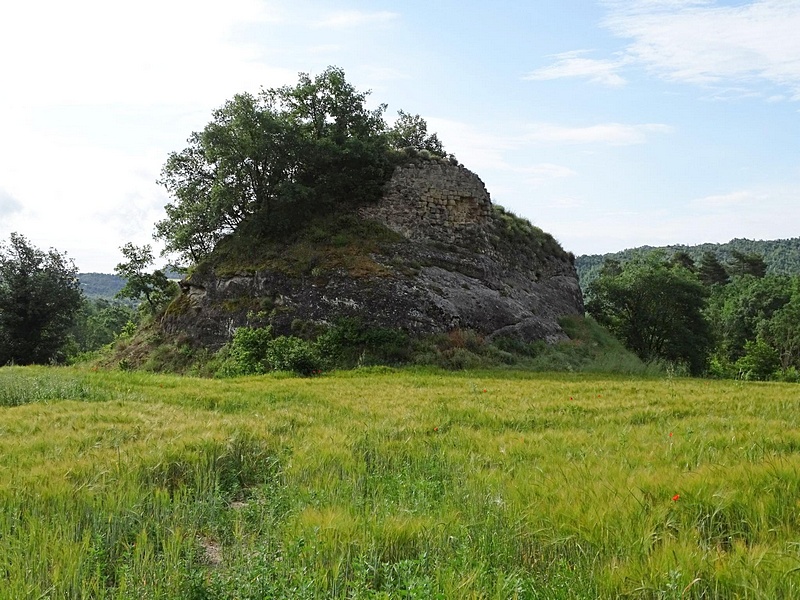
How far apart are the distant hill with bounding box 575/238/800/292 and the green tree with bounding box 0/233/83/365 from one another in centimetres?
11170

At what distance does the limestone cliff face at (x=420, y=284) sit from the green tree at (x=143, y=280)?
6337 millimetres

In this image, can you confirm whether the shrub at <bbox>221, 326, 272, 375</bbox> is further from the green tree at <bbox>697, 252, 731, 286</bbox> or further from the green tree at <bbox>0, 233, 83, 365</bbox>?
the green tree at <bbox>697, 252, 731, 286</bbox>

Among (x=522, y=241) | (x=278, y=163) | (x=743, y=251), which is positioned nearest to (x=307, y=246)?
(x=278, y=163)

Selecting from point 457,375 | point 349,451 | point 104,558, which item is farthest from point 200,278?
point 104,558

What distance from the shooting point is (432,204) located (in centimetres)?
2700

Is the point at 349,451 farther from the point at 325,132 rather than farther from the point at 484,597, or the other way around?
the point at 325,132

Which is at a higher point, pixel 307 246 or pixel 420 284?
pixel 307 246

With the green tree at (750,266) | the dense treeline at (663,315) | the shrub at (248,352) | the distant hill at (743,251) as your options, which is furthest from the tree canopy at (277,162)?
the distant hill at (743,251)

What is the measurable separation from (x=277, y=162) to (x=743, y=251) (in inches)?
6471

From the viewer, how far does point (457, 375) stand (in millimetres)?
18109

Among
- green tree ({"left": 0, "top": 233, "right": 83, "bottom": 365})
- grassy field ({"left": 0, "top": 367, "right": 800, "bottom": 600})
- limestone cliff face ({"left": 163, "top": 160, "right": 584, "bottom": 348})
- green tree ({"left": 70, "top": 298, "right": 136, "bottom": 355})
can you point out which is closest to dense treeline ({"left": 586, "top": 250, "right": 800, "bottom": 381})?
limestone cliff face ({"left": 163, "top": 160, "right": 584, "bottom": 348})

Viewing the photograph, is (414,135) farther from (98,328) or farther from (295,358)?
(98,328)

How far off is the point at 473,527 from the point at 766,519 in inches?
71.1

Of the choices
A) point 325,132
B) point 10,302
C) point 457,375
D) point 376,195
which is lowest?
point 457,375
